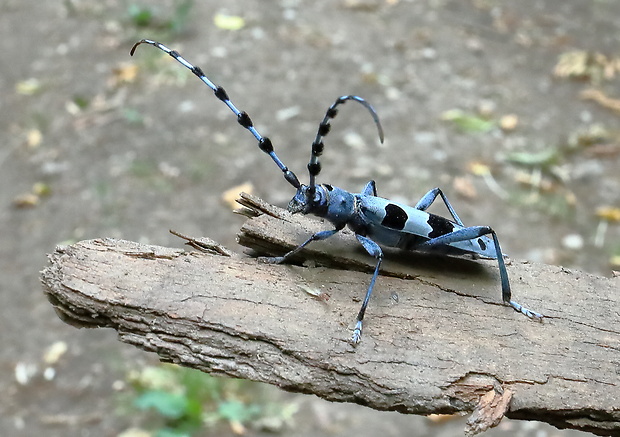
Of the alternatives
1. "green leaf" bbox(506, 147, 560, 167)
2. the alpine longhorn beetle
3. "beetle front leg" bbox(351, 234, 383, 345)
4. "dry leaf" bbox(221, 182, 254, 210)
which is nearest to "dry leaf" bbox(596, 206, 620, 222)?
"green leaf" bbox(506, 147, 560, 167)

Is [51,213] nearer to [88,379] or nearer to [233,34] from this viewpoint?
[88,379]

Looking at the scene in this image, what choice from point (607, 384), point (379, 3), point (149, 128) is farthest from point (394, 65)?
point (607, 384)

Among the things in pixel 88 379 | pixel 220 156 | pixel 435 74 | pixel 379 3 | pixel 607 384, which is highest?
pixel 379 3

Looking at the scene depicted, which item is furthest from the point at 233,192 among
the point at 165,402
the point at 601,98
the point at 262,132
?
the point at 601,98

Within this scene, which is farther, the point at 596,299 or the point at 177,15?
the point at 177,15

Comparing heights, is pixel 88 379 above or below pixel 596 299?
below

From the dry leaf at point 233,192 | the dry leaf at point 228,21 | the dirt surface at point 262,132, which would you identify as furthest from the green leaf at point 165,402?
the dry leaf at point 228,21

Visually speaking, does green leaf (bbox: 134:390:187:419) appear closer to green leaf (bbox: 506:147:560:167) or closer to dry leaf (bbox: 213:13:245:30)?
green leaf (bbox: 506:147:560:167)
